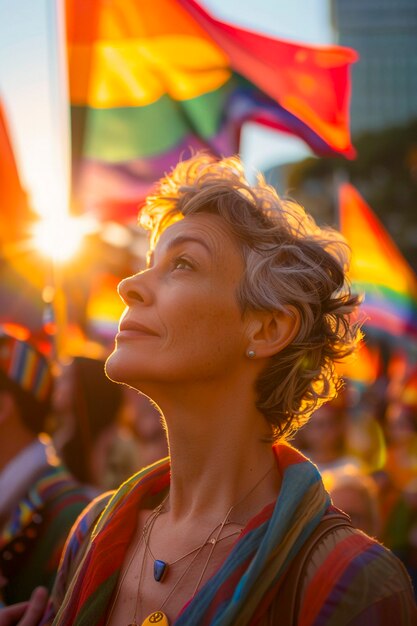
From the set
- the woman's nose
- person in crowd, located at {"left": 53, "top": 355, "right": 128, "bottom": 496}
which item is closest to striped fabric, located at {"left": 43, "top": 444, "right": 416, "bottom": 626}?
the woman's nose

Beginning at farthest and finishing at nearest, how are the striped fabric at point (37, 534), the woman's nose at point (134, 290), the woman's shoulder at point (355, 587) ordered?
1. the striped fabric at point (37, 534)
2. the woman's nose at point (134, 290)
3. the woman's shoulder at point (355, 587)

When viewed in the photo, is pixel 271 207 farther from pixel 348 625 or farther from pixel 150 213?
pixel 348 625

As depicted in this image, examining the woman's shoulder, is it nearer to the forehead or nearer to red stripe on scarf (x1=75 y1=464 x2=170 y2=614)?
red stripe on scarf (x1=75 y1=464 x2=170 y2=614)

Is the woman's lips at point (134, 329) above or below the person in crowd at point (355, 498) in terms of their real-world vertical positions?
above

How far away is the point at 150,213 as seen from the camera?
2.52 meters

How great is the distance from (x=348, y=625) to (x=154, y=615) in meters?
0.49

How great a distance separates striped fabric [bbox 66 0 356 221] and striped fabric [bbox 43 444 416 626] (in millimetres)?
3425

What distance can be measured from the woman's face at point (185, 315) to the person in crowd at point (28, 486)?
1.16 metres

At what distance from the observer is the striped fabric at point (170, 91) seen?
512 cm

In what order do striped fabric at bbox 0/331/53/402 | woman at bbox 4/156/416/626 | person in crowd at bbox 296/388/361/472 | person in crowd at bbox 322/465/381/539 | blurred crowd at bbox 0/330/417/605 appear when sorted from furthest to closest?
person in crowd at bbox 296/388/361/472
person in crowd at bbox 322/465/381/539
striped fabric at bbox 0/331/53/402
blurred crowd at bbox 0/330/417/605
woman at bbox 4/156/416/626

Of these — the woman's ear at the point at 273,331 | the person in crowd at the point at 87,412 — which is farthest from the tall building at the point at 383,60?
the woman's ear at the point at 273,331

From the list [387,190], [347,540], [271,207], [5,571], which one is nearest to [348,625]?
[347,540]

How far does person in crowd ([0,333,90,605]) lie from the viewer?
2.91m

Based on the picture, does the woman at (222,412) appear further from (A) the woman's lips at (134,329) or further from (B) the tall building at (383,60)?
(B) the tall building at (383,60)
